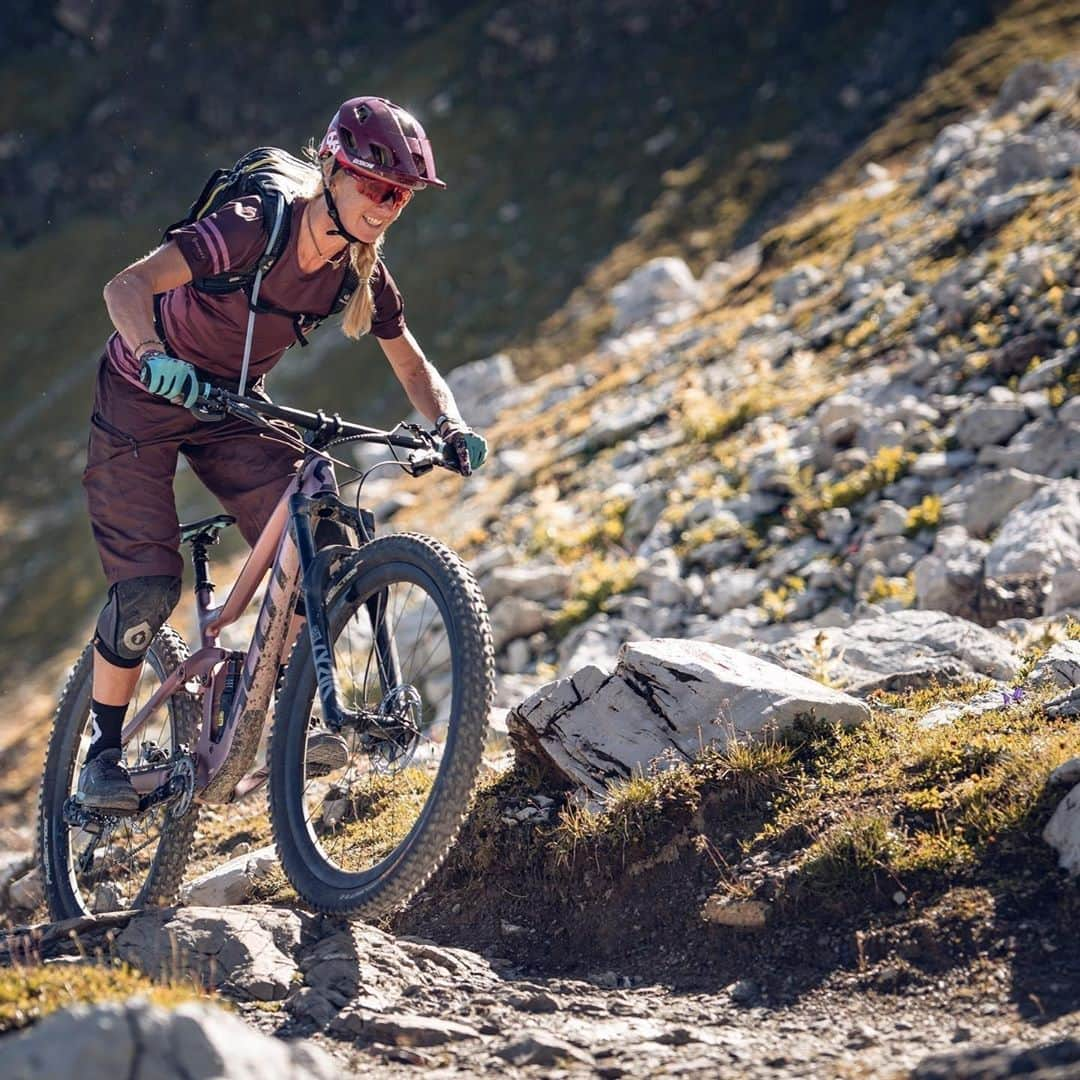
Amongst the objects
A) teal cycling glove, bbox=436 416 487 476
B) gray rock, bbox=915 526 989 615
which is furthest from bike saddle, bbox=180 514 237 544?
gray rock, bbox=915 526 989 615

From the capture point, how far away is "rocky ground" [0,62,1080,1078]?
4480 mm

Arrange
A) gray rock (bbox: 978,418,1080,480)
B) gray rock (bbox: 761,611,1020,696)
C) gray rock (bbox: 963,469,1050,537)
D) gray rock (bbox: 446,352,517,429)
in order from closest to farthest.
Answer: gray rock (bbox: 761,611,1020,696), gray rock (bbox: 963,469,1050,537), gray rock (bbox: 978,418,1080,480), gray rock (bbox: 446,352,517,429)

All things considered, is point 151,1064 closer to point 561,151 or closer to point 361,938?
point 361,938

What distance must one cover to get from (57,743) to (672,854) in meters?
3.78

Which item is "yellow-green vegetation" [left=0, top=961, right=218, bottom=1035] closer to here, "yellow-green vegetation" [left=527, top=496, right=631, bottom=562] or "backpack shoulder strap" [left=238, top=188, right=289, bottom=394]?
"backpack shoulder strap" [left=238, top=188, right=289, bottom=394]

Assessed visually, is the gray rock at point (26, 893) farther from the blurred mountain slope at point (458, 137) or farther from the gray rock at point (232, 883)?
the blurred mountain slope at point (458, 137)

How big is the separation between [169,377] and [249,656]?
58.4 inches

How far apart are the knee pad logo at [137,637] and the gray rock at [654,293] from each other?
32.6m

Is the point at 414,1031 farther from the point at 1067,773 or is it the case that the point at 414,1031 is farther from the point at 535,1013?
the point at 1067,773

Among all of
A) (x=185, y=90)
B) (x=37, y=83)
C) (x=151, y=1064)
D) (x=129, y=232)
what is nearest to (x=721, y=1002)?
(x=151, y=1064)

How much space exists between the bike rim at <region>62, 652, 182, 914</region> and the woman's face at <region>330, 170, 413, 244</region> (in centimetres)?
275

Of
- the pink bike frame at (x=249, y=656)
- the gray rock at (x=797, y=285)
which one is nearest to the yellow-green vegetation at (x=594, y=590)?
the pink bike frame at (x=249, y=656)

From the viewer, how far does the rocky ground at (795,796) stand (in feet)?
14.7

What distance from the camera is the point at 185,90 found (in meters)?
79.9
